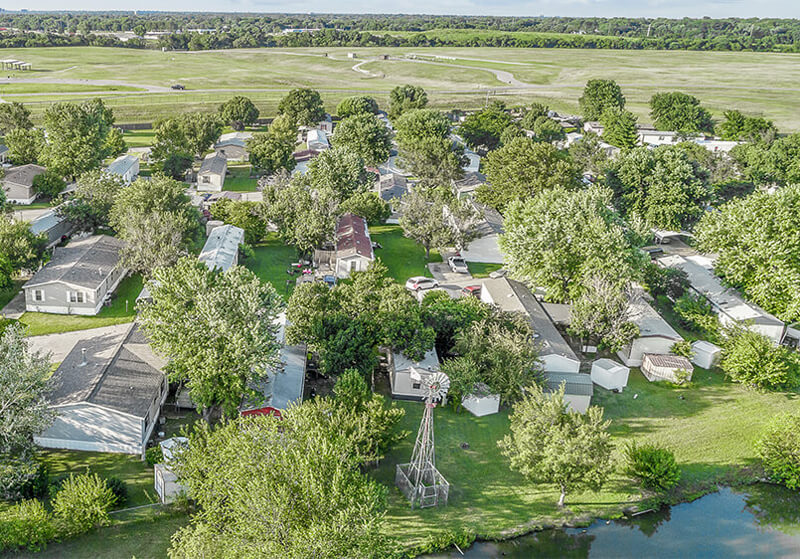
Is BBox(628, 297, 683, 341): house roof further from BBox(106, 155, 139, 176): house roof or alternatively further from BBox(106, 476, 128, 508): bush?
BBox(106, 155, 139, 176): house roof

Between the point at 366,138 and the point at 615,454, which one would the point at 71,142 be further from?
the point at 615,454

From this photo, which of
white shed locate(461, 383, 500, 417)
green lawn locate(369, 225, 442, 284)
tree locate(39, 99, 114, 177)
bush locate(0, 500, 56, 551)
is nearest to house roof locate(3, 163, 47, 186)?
tree locate(39, 99, 114, 177)

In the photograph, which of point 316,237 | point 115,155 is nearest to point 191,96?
point 115,155

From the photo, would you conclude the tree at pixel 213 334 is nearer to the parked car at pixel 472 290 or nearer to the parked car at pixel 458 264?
the parked car at pixel 472 290

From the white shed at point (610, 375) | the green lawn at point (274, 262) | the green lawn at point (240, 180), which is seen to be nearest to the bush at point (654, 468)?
the white shed at point (610, 375)

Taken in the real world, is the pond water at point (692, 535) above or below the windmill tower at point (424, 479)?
below

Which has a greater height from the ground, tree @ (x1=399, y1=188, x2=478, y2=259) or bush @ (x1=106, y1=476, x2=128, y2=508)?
tree @ (x1=399, y1=188, x2=478, y2=259)

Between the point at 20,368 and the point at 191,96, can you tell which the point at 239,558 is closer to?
the point at 20,368
